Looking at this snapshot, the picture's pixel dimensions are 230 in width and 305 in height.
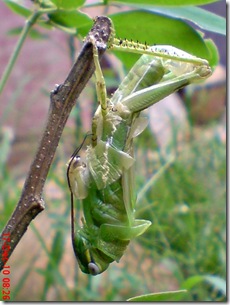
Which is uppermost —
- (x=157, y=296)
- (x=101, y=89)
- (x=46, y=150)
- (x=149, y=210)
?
(x=149, y=210)

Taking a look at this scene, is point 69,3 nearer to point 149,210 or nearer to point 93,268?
point 93,268

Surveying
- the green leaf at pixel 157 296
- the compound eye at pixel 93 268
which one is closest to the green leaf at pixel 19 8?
the compound eye at pixel 93 268

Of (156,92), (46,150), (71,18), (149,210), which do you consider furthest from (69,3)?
(149,210)

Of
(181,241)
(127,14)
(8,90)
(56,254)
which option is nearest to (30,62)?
(8,90)

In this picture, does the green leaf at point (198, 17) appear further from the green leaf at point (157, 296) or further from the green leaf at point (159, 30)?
the green leaf at point (157, 296)

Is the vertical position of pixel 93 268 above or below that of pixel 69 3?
below

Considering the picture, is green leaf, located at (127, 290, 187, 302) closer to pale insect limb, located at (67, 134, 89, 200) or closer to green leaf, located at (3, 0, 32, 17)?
pale insect limb, located at (67, 134, 89, 200)

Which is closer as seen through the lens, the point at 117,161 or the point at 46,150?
the point at 46,150
